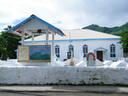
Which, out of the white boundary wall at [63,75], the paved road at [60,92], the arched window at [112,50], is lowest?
the paved road at [60,92]

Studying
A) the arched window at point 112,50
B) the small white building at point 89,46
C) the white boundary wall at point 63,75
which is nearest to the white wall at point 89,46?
the small white building at point 89,46

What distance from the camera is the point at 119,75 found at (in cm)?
753

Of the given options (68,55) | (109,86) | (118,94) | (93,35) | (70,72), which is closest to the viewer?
(118,94)

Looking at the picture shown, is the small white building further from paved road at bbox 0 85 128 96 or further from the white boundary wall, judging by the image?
paved road at bbox 0 85 128 96

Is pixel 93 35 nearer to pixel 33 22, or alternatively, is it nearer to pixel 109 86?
pixel 33 22

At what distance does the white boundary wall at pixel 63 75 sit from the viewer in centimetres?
755

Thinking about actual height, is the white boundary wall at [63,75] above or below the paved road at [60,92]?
above

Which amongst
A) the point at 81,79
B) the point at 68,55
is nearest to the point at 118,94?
the point at 81,79

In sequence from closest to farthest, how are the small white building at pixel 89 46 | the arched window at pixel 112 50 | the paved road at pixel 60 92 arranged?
the paved road at pixel 60 92
the small white building at pixel 89 46
the arched window at pixel 112 50

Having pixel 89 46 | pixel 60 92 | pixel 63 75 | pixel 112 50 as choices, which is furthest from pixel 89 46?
pixel 60 92

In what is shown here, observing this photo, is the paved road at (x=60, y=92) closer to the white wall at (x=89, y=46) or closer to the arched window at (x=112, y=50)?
the white wall at (x=89, y=46)

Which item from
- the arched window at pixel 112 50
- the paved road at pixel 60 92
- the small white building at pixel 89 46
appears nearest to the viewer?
the paved road at pixel 60 92

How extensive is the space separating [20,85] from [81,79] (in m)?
3.30

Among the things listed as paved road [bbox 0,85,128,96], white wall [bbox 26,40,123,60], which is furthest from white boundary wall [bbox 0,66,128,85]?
white wall [bbox 26,40,123,60]
